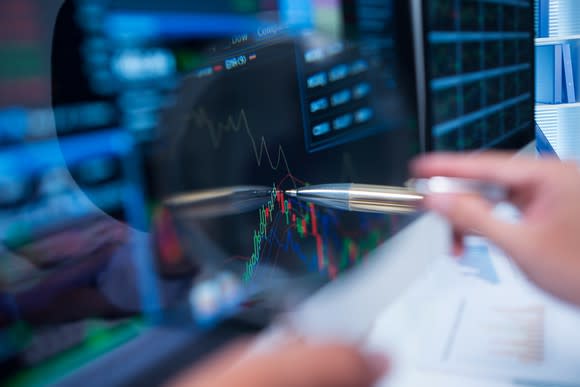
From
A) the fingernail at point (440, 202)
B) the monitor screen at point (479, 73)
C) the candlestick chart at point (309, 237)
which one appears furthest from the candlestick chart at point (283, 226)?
the monitor screen at point (479, 73)

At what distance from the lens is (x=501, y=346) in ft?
1.46

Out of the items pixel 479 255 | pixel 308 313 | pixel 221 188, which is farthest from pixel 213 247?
pixel 479 255

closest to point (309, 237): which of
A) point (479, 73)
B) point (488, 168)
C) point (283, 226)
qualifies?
point (283, 226)

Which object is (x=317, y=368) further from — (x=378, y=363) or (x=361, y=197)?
(x=361, y=197)

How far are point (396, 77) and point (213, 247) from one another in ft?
1.16

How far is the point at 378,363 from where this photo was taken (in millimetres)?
243

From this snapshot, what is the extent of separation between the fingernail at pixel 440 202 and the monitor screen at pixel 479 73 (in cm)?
27

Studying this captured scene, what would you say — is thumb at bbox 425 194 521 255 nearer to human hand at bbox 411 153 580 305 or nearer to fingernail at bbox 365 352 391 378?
human hand at bbox 411 153 580 305

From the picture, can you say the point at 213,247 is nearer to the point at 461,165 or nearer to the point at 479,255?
the point at 461,165

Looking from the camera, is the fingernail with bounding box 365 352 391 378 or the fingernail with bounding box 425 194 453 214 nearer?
the fingernail with bounding box 365 352 391 378

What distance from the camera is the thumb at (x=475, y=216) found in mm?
341

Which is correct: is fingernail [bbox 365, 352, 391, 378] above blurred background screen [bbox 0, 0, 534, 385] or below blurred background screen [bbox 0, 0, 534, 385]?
below

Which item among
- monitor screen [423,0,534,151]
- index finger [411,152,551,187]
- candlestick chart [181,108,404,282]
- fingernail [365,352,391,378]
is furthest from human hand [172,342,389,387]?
monitor screen [423,0,534,151]

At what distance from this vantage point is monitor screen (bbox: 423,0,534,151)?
24.8 inches
